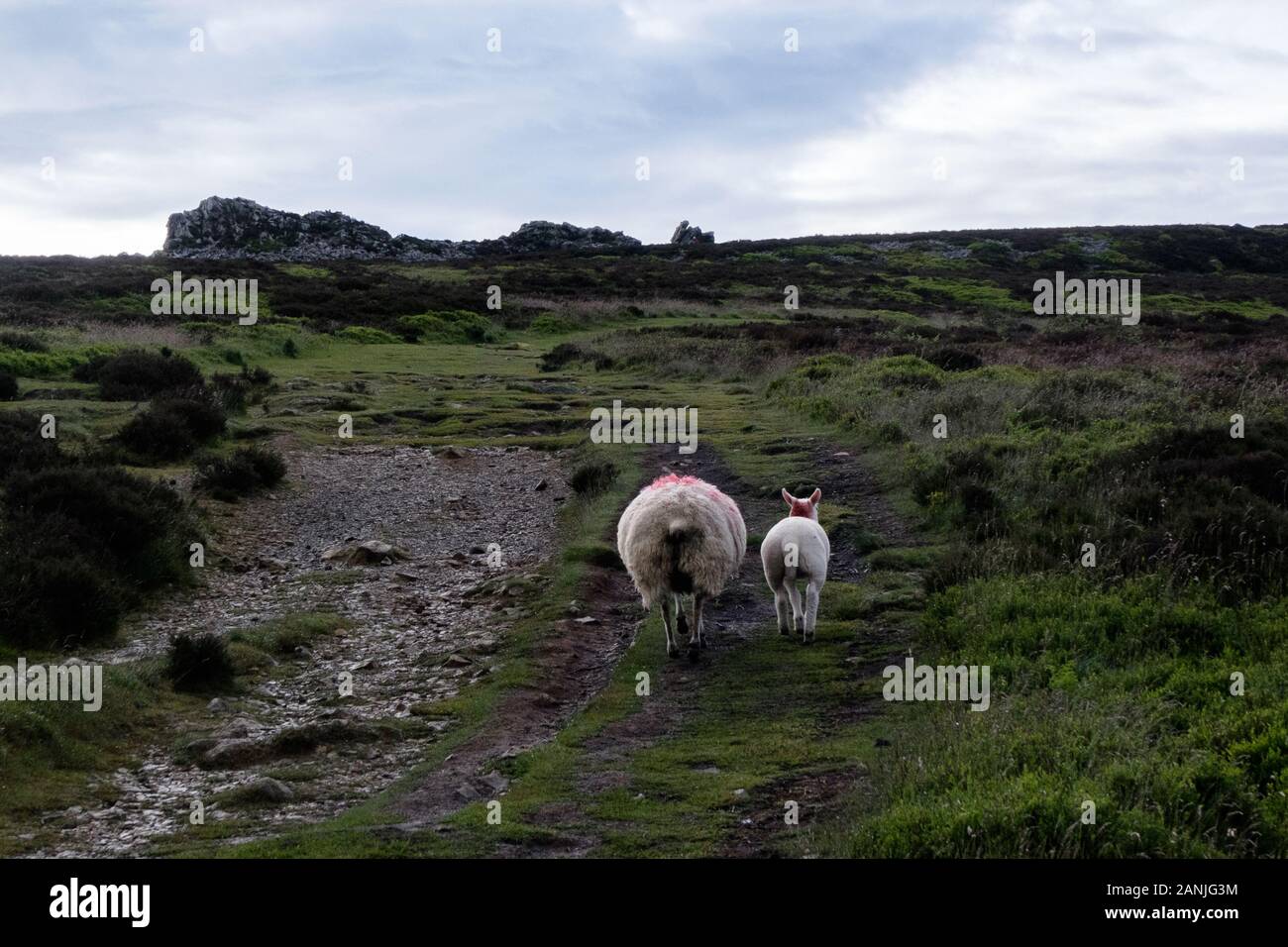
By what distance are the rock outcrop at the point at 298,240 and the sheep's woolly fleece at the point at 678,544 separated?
8265 cm

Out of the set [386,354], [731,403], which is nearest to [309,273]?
[386,354]

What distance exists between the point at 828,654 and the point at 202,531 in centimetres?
917

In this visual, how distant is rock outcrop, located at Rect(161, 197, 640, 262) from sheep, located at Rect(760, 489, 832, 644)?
3279 inches

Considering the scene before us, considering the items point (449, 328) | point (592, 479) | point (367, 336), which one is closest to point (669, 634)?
point (592, 479)

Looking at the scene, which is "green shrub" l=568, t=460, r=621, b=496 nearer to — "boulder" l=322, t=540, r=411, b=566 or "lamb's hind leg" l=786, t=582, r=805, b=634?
"boulder" l=322, t=540, r=411, b=566

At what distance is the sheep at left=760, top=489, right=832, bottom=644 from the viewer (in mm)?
11898

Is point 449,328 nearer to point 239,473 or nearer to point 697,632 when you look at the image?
point 239,473

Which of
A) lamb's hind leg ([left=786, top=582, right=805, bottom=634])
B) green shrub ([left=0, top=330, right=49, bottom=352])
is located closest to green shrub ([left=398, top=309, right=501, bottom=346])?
green shrub ([left=0, top=330, right=49, bottom=352])

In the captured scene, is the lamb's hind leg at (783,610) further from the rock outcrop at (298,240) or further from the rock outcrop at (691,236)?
the rock outcrop at (691,236)

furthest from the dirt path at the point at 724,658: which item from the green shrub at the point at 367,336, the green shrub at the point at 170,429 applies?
the green shrub at the point at 367,336

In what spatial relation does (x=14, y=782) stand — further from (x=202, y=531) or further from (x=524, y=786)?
(x=202, y=531)

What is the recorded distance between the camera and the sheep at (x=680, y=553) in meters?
11.9

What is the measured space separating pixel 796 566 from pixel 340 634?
17.1 ft

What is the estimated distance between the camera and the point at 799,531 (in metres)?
12.1
